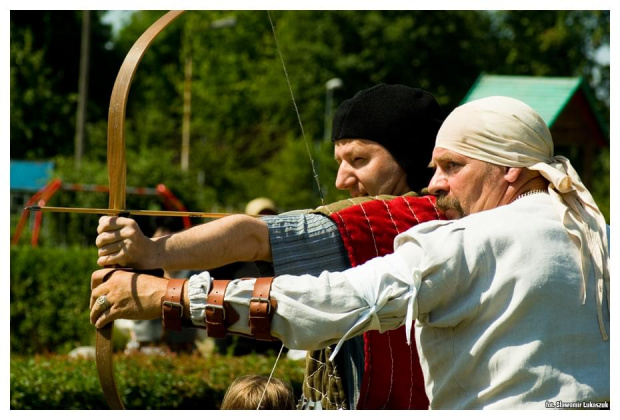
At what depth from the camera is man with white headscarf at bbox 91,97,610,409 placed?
2.12 m

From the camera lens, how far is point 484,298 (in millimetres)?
2150

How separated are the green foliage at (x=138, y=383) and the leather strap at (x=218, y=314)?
3580mm

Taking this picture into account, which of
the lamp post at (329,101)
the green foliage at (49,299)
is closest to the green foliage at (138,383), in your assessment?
the green foliage at (49,299)

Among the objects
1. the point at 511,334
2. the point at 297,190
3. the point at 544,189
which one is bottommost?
the point at 297,190

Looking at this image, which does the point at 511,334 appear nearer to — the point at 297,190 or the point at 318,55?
the point at 297,190

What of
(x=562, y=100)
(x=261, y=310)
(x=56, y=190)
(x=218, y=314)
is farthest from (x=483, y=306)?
(x=56, y=190)

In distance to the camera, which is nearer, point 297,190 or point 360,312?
point 360,312

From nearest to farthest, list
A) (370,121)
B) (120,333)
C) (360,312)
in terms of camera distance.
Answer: (360,312)
(370,121)
(120,333)

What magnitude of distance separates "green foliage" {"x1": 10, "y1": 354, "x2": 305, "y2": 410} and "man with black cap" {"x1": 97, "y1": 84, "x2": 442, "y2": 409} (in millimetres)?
2859

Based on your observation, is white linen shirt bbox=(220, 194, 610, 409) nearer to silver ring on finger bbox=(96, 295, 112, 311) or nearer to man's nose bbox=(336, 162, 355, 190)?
silver ring on finger bbox=(96, 295, 112, 311)

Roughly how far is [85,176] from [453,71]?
66.7ft

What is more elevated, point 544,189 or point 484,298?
point 544,189

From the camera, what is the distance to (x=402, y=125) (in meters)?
3.04
